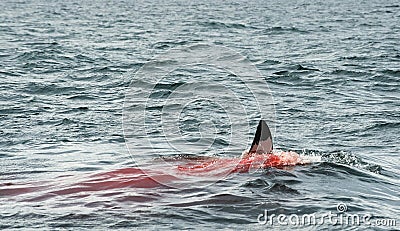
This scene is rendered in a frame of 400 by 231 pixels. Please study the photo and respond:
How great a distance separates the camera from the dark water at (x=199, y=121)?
771 cm

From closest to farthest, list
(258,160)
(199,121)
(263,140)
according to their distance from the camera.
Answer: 1. (263,140)
2. (258,160)
3. (199,121)

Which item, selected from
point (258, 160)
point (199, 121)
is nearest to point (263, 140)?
point (258, 160)

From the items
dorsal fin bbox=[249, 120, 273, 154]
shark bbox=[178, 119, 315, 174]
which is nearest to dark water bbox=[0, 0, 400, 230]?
shark bbox=[178, 119, 315, 174]

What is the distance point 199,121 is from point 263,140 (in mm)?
4257

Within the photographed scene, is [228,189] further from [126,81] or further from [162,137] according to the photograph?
[126,81]

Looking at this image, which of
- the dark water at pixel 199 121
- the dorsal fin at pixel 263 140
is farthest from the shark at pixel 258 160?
the dark water at pixel 199 121

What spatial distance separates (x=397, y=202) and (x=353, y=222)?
3.40 ft

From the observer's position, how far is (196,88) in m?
17.0

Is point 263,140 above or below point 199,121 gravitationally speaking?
below

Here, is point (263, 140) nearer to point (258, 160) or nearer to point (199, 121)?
point (258, 160)

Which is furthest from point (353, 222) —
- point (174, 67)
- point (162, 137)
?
point (174, 67)

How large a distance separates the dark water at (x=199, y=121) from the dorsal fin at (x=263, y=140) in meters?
0.40

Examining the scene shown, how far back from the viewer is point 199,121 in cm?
1342

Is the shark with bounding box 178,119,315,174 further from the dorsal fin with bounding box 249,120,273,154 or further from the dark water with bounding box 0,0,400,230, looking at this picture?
the dark water with bounding box 0,0,400,230
